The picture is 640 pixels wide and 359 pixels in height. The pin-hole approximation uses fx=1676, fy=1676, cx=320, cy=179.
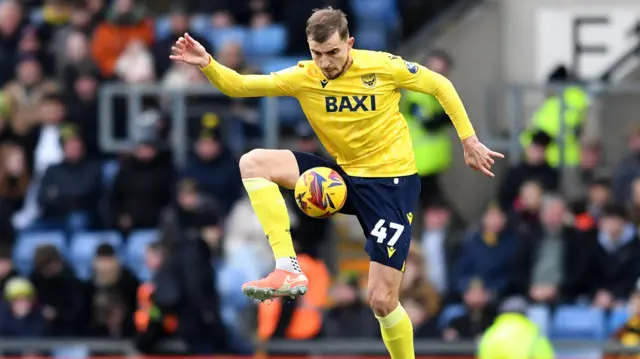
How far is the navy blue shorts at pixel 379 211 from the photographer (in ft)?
33.3

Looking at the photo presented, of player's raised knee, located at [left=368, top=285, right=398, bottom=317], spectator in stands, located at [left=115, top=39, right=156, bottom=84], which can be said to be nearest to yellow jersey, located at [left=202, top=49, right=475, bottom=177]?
player's raised knee, located at [left=368, top=285, right=398, bottom=317]

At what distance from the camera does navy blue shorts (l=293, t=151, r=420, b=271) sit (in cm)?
1014

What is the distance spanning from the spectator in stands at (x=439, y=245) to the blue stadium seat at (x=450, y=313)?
31 centimetres

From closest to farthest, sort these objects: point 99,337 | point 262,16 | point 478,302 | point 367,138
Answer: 1. point 367,138
2. point 478,302
3. point 99,337
4. point 262,16

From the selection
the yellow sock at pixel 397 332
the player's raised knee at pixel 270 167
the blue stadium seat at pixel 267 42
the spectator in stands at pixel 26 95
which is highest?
the blue stadium seat at pixel 267 42

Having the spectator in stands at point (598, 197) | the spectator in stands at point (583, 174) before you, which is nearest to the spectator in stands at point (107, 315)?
the spectator in stands at point (583, 174)

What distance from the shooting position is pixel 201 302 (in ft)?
49.2

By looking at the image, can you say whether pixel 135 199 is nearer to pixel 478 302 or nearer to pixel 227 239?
pixel 227 239

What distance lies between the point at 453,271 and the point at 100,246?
10.8 ft

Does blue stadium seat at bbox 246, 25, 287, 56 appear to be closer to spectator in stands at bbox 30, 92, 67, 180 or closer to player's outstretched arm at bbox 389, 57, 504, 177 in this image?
spectator in stands at bbox 30, 92, 67, 180

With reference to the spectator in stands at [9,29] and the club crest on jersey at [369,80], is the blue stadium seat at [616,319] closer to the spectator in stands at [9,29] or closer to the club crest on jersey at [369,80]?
the club crest on jersey at [369,80]

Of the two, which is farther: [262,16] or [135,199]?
[262,16]

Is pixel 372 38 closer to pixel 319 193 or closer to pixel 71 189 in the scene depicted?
pixel 71 189

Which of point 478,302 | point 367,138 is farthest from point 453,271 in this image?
point 367,138
